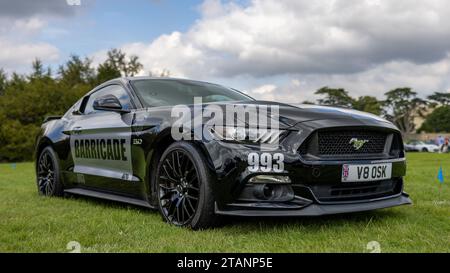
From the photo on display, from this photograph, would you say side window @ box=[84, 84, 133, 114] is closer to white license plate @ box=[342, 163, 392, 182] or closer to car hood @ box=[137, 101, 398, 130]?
car hood @ box=[137, 101, 398, 130]

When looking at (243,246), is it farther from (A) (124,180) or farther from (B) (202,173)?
(A) (124,180)

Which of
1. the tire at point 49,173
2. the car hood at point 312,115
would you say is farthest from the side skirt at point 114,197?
the car hood at point 312,115

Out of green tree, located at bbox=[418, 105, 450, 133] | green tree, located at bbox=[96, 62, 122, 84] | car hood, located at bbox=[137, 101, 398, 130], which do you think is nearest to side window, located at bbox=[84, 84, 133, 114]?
car hood, located at bbox=[137, 101, 398, 130]

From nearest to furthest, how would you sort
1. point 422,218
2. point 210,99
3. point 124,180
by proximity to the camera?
1. point 422,218
2. point 124,180
3. point 210,99

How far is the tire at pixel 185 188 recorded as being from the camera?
3.54 m

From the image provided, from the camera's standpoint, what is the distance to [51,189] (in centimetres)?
614

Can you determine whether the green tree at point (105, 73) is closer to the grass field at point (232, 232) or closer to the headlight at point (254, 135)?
the grass field at point (232, 232)

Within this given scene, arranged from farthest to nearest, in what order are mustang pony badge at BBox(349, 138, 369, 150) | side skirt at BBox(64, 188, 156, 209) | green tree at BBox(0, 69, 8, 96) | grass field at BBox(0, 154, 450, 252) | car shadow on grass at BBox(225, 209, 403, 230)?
green tree at BBox(0, 69, 8, 96), side skirt at BBox(64, 188, 156, 209), car shadow on grass at BBox(225, 209, 403, 230), mustang pony badge at BBox(349, 138, 369, 150), grass field at BBox(0, 154, 450, 252)

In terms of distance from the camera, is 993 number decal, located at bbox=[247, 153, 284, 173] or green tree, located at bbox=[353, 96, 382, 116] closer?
993 number decal, located at bbox=[247, 153, 284, 173]

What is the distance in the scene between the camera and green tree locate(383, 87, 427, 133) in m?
95.4

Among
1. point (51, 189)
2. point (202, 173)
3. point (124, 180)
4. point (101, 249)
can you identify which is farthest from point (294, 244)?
point (51, 189)

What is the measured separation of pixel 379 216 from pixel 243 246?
158cm

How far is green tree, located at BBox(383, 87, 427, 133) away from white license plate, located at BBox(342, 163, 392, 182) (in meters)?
96.2
